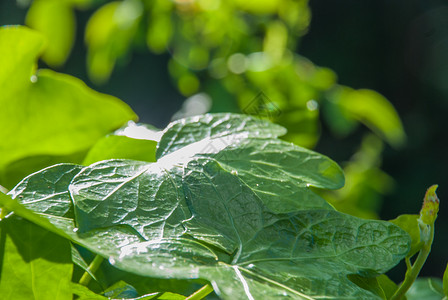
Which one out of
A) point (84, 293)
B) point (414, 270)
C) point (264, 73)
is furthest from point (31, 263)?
point (264, 73)

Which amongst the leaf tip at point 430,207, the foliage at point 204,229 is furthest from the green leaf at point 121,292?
the leaf tip at point 430,207

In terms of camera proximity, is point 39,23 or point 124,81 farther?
point 124,81

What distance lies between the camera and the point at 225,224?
0.16m

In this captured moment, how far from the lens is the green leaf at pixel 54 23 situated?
2.65ft

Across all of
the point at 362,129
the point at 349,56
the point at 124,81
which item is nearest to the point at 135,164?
the point at 362,129

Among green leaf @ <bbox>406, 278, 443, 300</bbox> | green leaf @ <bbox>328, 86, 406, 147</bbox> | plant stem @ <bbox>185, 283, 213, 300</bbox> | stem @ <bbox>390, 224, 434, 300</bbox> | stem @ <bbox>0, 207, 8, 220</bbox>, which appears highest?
stem @ <bbox>390, 224, 434, 300</bbox>

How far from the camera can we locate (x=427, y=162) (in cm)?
316

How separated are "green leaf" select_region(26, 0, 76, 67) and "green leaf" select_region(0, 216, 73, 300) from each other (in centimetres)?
71

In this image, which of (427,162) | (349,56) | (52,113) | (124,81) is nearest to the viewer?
(52,113)

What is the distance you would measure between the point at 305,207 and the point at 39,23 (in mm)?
752

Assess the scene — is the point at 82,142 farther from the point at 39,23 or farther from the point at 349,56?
the point at 349,56

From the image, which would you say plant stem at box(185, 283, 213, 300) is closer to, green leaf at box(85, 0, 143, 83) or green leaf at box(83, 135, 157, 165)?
green leaf at box(83, 135, 157, 165)

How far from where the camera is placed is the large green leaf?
137 mm

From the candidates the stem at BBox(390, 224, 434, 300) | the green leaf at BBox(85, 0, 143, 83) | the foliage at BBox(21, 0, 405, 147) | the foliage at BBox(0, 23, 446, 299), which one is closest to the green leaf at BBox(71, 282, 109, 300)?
the foliage at BBox(0, 23, 446, 299)
